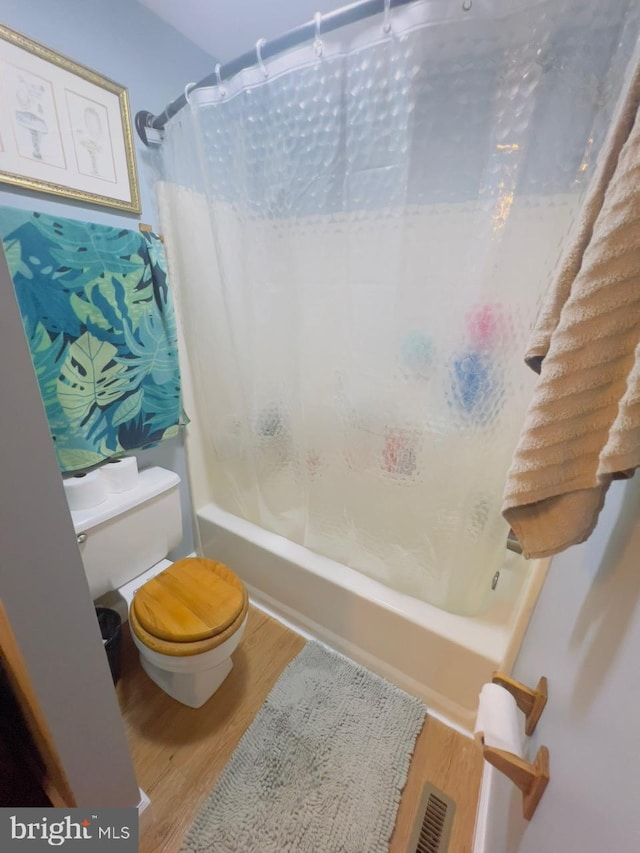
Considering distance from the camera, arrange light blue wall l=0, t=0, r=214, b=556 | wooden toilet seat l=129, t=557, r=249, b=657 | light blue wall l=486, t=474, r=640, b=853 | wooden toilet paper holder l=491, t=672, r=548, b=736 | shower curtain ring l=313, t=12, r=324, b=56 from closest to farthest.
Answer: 1. light blue wall l=486, t=474, r=640, b=853
2. wooden toilet paper holder l=491, t=672, r=548, b=736
3. shower curtain ring l=313, t=12, r=324, b=56
4. light blue wall l=0, t=0, r=214, b=556
5. wooden toilet seat l=129, t=557, r=249, b=657

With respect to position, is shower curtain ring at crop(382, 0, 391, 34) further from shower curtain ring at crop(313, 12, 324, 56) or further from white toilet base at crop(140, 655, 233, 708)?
white toilet base at crop(140, 655, 233, 708)

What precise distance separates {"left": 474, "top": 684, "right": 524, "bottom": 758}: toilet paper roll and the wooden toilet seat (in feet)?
2.31

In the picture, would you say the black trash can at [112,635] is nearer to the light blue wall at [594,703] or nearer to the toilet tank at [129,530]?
the toilet tank at [129,530]

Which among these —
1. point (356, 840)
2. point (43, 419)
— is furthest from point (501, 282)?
point (356, 840)

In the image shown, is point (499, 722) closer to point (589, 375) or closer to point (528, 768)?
point (528, 768)

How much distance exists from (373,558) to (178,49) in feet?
6.35

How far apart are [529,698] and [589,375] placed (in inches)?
27.2

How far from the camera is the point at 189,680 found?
3.63 feet

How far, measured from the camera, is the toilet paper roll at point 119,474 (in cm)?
117

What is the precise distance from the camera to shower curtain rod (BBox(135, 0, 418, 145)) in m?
0.72

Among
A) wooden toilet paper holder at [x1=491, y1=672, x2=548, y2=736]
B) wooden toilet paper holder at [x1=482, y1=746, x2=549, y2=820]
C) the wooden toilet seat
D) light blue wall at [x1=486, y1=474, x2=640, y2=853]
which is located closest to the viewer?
light blue wall at [x1=486, y1=474, x2=640, y2=853]

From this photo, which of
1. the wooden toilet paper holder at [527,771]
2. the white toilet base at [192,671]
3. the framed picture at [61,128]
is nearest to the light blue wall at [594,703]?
the wooden toilet paper holder at [527,771]

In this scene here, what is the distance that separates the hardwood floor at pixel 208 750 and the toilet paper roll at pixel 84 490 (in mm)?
707

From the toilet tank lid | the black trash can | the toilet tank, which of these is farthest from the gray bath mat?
the toilet tank lid
